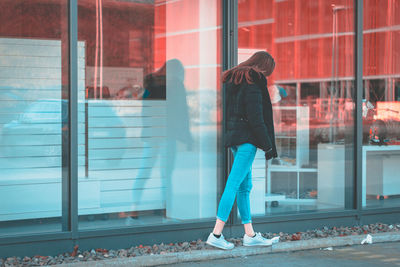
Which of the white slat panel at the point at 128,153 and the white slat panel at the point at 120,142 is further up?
the white slat panel at the point at 120,142

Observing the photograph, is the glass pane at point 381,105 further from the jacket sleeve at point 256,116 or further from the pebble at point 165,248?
the jacket sleeve at point 256,116

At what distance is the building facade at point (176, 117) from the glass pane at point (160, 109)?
0.4 inches

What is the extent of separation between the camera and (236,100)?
5754 millimetres

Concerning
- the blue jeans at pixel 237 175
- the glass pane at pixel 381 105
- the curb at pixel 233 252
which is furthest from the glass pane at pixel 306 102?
the blue jeans at pixel 237 175

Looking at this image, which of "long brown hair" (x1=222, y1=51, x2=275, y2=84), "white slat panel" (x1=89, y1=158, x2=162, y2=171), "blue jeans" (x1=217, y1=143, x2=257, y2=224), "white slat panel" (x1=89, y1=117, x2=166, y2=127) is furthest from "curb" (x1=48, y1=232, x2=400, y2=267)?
"long brown hair" (x1=222, y1=51, x2=275, y2=84)

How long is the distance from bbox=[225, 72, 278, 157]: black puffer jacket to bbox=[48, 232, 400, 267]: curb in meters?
0.93

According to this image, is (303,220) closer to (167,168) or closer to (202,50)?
(167,168)

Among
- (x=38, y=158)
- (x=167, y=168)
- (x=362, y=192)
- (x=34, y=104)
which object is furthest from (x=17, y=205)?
(x=362, y=192)

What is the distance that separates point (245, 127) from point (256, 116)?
0.17m

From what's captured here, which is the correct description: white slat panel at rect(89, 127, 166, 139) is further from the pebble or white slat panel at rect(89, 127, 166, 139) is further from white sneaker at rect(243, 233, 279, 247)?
white sneaker at rect(243, 233, 279, 247)

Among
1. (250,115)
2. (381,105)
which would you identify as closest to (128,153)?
(250,115)

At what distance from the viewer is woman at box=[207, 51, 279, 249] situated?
5.60m

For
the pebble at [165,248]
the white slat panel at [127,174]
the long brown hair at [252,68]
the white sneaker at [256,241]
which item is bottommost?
the pebble at [165,248]

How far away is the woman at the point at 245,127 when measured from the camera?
5.60 m
